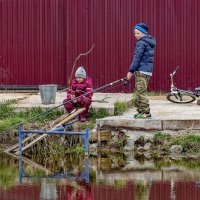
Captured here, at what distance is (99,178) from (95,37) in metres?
8.02

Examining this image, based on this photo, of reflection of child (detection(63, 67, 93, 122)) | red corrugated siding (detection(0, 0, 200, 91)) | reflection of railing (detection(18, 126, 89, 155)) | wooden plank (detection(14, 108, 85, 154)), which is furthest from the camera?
red corrugated siding (detection(0, 0, 200, 91))

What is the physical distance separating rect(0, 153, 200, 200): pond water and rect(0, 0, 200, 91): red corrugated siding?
18.8 feet

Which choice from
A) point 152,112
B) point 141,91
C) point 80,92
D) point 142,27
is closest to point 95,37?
point 152,112

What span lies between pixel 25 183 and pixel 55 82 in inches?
334

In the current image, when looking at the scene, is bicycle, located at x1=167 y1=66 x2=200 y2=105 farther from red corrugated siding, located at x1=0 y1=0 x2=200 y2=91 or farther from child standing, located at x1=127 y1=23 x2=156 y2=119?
child standing, located at x1=127 y1=23 x2=156 y2=119

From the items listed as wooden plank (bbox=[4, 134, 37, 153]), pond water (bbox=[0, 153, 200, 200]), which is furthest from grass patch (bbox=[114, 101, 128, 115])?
wooden plank (bbox=[4, 134, 37, 153])

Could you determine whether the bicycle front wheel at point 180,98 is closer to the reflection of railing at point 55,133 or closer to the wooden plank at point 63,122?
the wooden plank at point 63,122

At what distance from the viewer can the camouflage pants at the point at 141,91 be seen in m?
15.9

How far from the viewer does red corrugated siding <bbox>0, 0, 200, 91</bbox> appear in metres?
20.7

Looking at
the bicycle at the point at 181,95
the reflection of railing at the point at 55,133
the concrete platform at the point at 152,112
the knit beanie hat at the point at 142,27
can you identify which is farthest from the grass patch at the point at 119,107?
the knit beanie hat at the point at 142,27

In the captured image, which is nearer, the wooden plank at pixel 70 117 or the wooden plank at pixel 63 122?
the wooden plank at pixel 63 122

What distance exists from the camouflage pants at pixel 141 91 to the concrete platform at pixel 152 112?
229 mm

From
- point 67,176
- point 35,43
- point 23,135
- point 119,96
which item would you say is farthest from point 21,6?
point 67,176

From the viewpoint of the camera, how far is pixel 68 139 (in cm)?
1571
